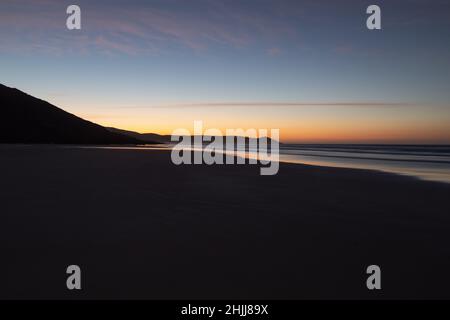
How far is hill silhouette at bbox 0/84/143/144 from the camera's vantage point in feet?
294

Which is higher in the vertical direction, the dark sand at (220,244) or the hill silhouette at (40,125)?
the hill silhouette at (40,125)

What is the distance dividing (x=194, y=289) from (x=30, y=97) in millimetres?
126413

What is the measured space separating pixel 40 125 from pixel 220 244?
346ft

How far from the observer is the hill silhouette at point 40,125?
89625 millimetres

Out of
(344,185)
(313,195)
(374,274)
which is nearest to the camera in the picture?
(374,274)

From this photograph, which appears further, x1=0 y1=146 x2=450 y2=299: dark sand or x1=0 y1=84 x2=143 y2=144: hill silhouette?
x1=0 y1=84 x2=143 y2=144: hill silhouette

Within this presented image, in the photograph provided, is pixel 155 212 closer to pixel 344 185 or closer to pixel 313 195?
pixel 313 195

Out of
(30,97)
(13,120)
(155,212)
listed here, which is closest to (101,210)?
(155,212)

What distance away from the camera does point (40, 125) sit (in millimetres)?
98188

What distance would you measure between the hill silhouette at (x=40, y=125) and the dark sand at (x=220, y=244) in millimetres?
85890

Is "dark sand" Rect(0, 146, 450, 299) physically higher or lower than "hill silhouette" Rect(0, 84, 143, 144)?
lower

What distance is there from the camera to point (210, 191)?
14.4 meters

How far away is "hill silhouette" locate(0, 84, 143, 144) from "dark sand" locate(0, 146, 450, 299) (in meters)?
85.9

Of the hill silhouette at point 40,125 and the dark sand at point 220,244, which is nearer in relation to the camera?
the dark sand at point 220,244
